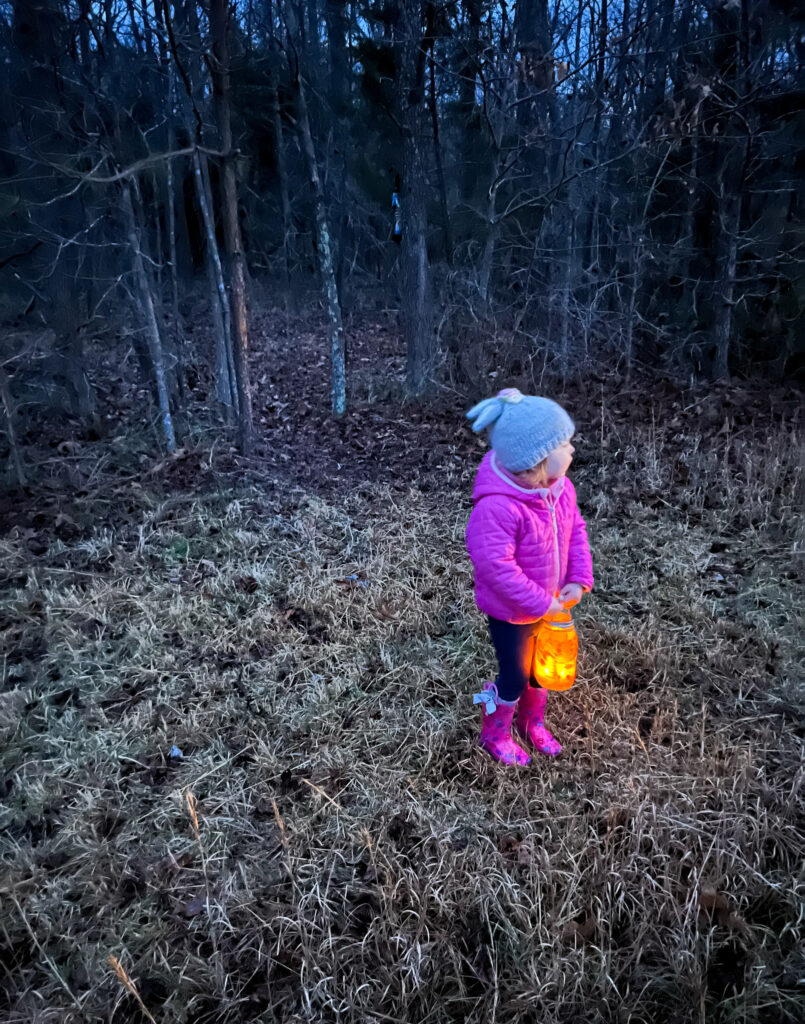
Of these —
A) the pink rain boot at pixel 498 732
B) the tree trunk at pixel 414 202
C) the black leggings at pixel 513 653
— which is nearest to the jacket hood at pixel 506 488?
the black leggings at pixel 513 653

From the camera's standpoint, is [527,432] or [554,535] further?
[554,535]

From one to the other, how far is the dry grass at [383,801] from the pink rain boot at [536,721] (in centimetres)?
10

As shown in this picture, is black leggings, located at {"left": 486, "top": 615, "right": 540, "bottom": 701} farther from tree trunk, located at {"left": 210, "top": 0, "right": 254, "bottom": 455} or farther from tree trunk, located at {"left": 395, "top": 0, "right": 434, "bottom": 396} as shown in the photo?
tree trunk, located at {"left": 395, "top": 0, "right": 434, "bottom": 396}

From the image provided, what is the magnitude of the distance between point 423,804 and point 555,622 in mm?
960

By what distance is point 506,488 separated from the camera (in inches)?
94.7

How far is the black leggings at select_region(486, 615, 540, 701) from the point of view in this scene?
257 centimetres

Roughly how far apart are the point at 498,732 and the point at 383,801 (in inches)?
23.4

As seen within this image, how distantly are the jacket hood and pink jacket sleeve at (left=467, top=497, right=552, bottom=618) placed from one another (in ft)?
0.14

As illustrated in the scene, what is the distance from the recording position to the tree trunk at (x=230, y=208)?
5.26 m

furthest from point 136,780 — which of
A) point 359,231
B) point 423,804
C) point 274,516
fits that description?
point 359,231

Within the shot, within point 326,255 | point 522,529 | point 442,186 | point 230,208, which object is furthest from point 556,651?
point 442,186

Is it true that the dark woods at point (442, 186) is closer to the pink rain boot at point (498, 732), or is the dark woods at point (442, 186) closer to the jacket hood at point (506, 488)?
the jacket hood at point (506, 488)

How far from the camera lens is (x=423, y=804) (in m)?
2.64

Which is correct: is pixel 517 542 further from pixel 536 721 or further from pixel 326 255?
pixel 326 255
